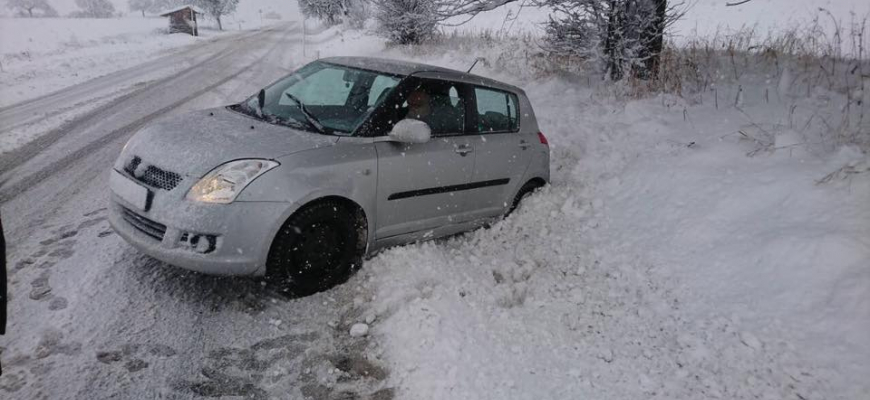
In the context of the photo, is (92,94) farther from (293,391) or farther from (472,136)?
(293,391)

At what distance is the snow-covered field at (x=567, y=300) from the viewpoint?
298cm

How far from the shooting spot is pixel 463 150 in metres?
4.59

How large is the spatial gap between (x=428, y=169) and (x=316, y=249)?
114cm

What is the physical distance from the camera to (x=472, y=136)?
Result: 186 inches

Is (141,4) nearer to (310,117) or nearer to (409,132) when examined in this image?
(310,117)

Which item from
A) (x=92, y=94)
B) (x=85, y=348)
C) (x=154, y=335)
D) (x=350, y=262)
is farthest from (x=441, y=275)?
(x=92, y=94)

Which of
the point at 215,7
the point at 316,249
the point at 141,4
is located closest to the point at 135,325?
the point at 316,249

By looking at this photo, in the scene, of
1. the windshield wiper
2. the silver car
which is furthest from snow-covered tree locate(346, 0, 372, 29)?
the windshield wiper

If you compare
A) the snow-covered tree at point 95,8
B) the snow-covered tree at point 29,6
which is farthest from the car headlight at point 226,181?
the snow-covered tree at point 95,8

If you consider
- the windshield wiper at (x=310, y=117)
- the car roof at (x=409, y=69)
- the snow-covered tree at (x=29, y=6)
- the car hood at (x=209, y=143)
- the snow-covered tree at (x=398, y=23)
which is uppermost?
the snow-covered tree at (x=29, y=6)

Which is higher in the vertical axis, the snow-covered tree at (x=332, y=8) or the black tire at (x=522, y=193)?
the snow-covered tree at (x=332, y=8)

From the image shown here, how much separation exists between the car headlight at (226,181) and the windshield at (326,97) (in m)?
0.71

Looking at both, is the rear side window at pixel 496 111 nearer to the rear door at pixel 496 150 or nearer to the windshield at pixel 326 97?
the rear door at pixel 496 150

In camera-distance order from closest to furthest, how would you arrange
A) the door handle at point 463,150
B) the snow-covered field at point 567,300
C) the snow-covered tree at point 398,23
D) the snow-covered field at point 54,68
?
the snow-covered field at point 567,300, the door handle at point 463,150, the snow-covered field at point 54,68, the snow-covered tree at point 398,23
